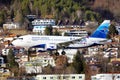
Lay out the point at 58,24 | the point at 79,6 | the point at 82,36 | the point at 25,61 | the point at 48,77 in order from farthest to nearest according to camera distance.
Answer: the point at 79,6
the point at 58,24
the point at 82,36
the point at 25,61
the point at 48,77

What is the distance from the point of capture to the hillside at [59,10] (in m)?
56.1

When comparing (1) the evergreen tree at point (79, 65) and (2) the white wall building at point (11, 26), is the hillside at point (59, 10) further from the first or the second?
(1) the evergreen tree at point (79, 65)

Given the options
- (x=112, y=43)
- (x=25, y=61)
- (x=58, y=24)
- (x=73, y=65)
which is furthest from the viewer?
(x=58, y=24)

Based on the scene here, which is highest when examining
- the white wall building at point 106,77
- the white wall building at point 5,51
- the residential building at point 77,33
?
the white wall building at point 106,77

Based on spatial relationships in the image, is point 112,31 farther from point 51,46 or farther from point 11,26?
point 11,26

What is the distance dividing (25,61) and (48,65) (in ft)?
12.4

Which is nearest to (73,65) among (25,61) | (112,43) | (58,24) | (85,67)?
(85,67)

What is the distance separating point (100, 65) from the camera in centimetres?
3272

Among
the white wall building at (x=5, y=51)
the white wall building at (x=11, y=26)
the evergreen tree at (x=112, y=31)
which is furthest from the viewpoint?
the white wall building at (x=11, y=26)

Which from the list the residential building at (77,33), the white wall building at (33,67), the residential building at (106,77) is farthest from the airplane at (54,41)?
the residential building at (106,77)

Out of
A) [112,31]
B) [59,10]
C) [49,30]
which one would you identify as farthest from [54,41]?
[59,10]

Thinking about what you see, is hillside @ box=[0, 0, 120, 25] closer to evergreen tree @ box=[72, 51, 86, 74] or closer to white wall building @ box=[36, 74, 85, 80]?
evergreen tree @ box=[72, 51, 86, 74]

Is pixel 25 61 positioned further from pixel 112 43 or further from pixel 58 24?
pixel 58 24

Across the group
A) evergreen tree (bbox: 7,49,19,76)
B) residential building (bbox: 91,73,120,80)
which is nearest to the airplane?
evergreen tree (bbox: 7,49,19,76)
